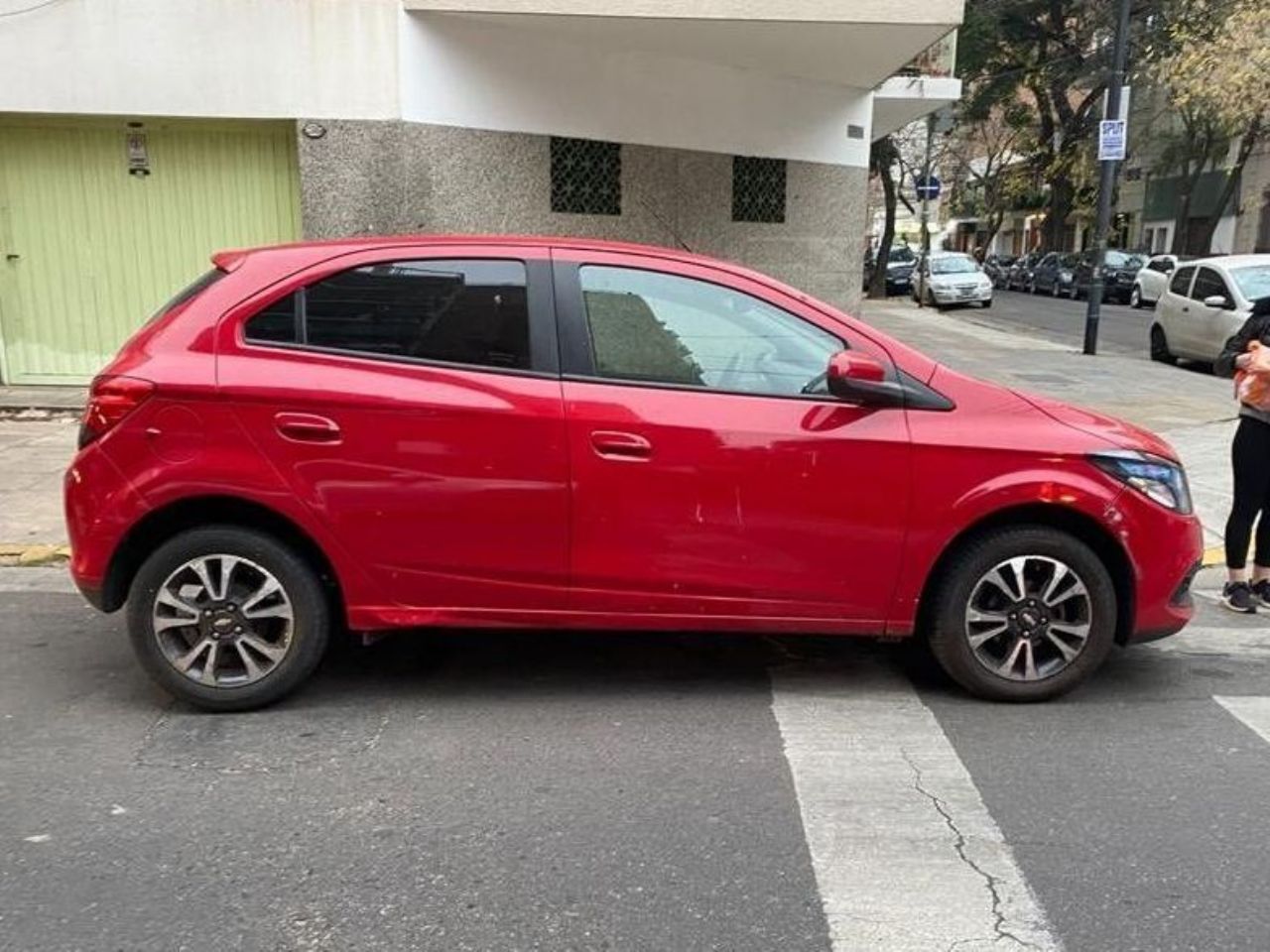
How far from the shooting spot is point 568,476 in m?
3.98

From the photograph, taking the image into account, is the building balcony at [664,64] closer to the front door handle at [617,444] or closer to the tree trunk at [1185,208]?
the front door handle at [617,444]

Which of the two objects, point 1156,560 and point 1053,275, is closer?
point 1156,560

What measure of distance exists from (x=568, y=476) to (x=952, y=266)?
2769cm

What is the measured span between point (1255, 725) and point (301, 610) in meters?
3.66

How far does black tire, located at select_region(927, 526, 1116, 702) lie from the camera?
4152 millimetres

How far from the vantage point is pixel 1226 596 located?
5.65 m

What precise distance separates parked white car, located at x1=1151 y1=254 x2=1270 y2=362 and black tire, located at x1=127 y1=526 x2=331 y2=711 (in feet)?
44.0

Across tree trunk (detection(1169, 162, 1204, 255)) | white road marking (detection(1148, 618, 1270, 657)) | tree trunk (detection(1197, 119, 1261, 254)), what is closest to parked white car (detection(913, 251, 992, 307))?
tree trunk (detection(1197, 119, 1261, 254))

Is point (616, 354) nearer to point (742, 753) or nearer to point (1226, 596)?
point (742, 753)

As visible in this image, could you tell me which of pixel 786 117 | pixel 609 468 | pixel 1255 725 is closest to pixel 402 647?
pixel 609 468

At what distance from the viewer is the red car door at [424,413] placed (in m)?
3.96

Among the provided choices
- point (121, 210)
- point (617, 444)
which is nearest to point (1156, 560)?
point (617, 444)

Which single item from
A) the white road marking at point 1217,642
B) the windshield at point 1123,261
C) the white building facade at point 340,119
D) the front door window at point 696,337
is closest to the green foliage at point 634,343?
the front door window at point 696,337

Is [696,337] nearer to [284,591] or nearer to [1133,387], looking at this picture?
[284,591]
